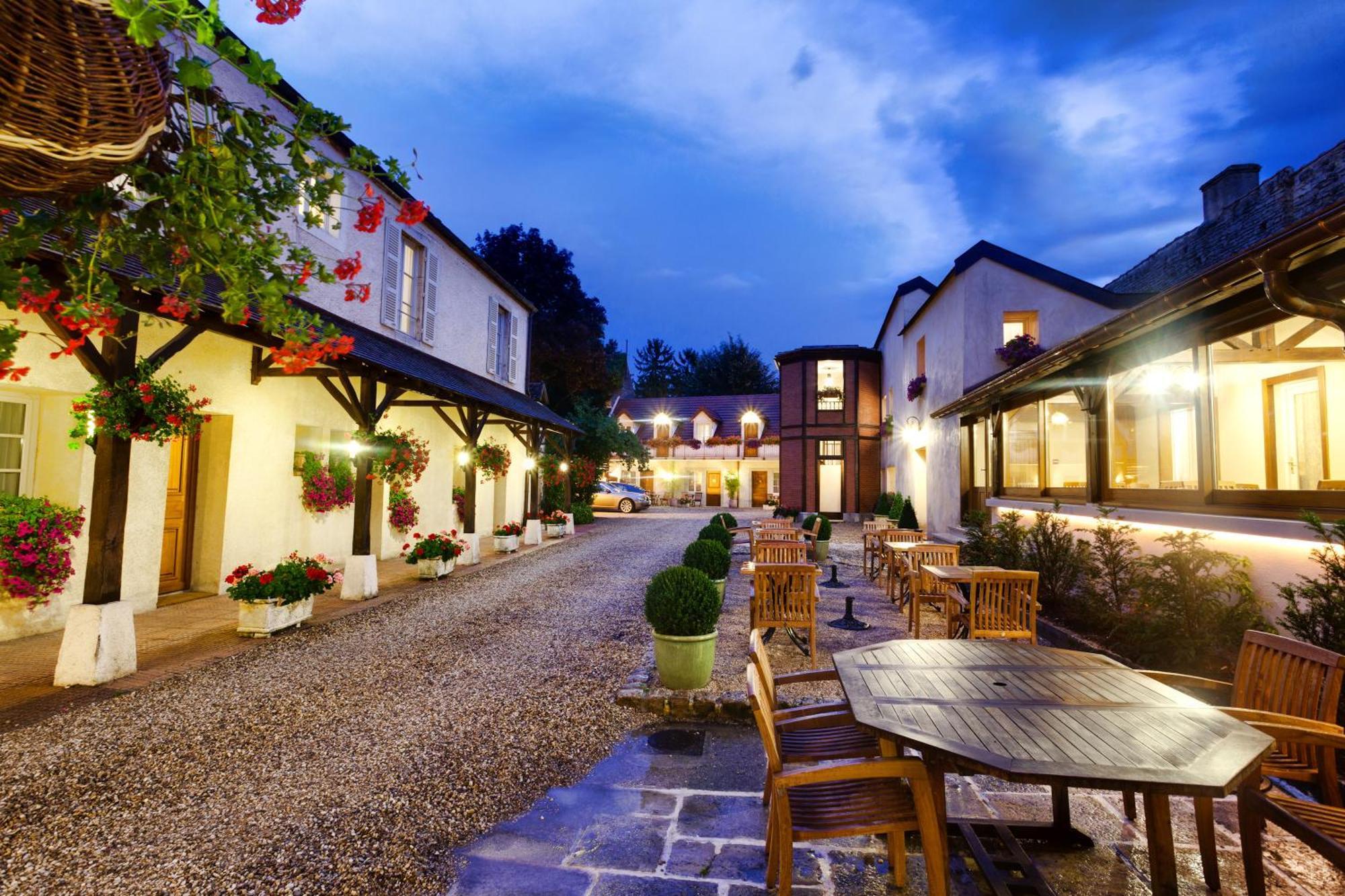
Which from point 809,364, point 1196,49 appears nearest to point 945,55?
point 1196,49

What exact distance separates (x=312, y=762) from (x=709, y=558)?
13.6 feet

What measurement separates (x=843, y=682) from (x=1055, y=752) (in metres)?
0.85

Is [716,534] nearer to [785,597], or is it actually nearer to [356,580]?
[785,597]

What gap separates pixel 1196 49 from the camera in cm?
7400

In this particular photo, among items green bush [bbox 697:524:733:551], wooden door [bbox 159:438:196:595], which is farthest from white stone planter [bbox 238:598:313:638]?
green bush [bbox 697:524:733:551]

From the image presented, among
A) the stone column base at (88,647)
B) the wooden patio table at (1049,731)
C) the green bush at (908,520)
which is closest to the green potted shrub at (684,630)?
the wooden patio table at (1049,731)

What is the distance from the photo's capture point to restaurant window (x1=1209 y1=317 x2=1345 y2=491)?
4.73m

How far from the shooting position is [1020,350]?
10.5 m

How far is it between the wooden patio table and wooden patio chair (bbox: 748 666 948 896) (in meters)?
0.10

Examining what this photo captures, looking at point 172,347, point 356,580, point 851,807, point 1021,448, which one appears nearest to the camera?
point 851,807

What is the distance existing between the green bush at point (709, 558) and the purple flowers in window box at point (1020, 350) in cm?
736

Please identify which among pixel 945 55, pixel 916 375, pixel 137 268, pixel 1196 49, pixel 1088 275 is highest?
pixel 945 55

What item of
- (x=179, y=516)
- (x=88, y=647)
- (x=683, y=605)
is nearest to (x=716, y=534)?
(x=683, y=605)

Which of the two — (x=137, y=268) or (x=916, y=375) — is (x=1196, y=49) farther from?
(x=137, y=268)
